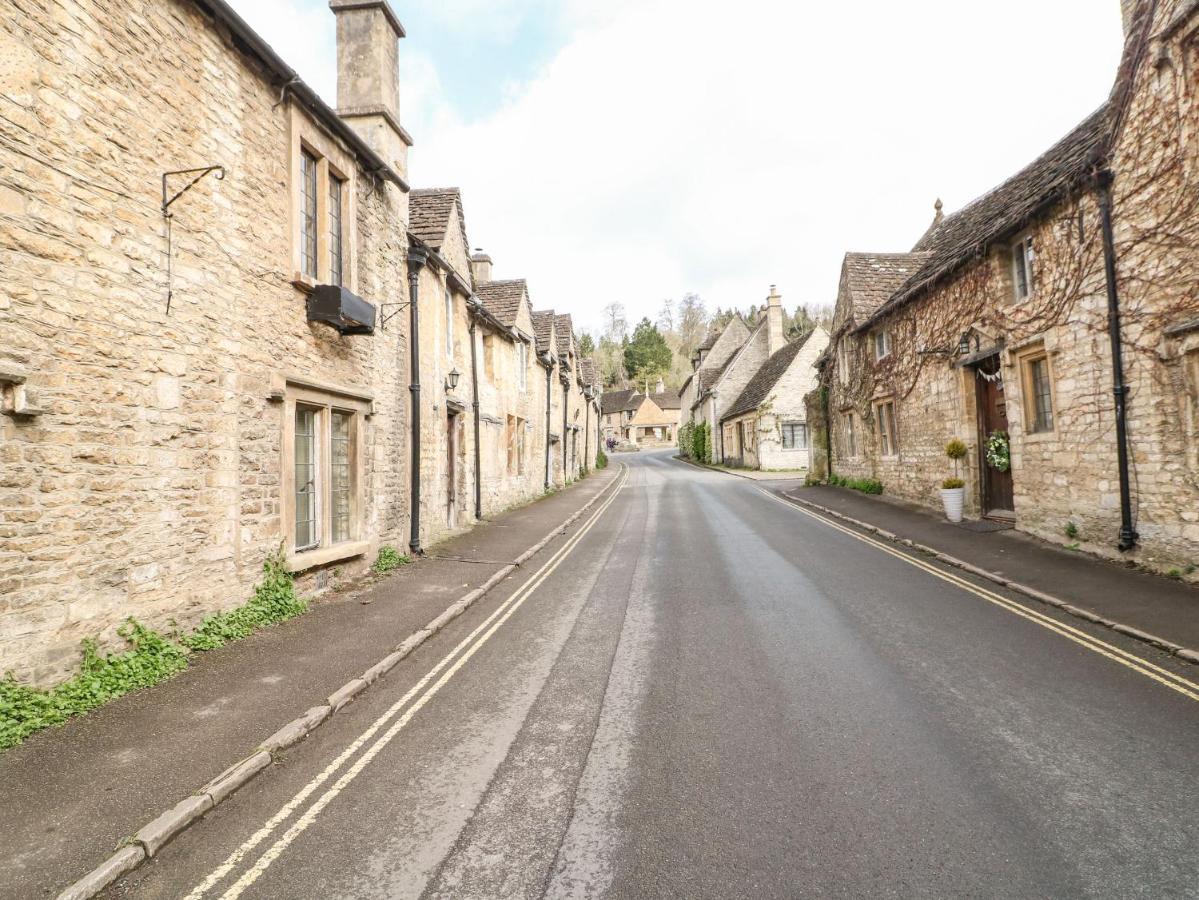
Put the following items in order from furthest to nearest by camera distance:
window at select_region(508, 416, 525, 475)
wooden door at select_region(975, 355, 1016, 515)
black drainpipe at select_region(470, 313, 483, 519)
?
window at select_region(508, 416, 525, 475)
black drainpipe at select_region(470, 313, 483, 519)
wooden door at select_region(975, 355, 1016, 515)

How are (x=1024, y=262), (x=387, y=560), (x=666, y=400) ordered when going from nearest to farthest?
(x=387, y=560) < (x=1024, y=262) < (x=666, y=400)

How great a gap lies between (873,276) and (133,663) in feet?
69.2

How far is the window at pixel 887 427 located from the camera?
709 inches

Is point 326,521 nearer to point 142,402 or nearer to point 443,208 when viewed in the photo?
point 142,402

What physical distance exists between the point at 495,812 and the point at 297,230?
295 inches

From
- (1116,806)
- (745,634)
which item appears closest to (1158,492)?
(745,634)

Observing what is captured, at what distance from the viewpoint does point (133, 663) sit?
543 centimetres

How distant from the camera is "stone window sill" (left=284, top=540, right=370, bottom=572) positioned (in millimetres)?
7906

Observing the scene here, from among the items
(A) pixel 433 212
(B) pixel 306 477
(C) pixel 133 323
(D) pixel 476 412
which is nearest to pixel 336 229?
(B) pixel 306 477

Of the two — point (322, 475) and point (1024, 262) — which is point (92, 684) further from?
point (1024, 262)

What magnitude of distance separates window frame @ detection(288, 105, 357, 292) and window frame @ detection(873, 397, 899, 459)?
48.1 ft

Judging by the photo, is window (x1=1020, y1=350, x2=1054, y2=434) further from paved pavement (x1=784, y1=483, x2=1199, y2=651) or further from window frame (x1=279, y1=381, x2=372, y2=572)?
window frame (x1=279, y1=381, x2=372, y2=572)

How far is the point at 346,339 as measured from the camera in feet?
30.7

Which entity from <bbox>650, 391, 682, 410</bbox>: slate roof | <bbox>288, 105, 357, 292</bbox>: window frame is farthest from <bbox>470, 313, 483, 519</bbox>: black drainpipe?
<bbox>650, 391, 682, 410</bbox>: slate roof
